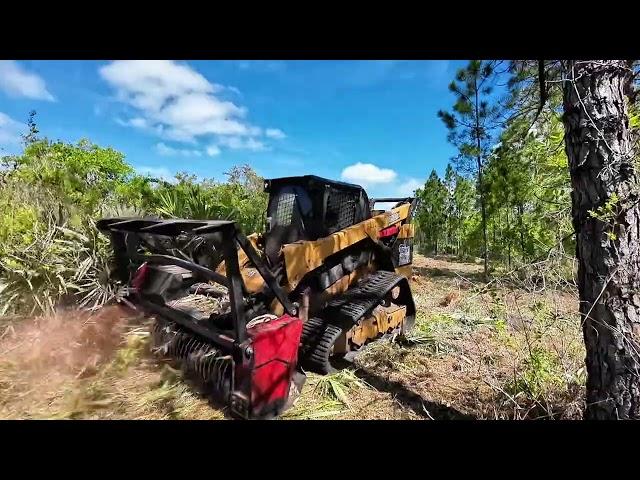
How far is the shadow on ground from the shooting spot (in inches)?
139

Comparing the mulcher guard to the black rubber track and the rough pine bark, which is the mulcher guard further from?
the rough pine bark

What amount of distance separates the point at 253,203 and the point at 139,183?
360 cm

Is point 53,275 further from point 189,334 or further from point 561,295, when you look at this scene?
point 561,295

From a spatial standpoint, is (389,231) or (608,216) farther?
(389,231)

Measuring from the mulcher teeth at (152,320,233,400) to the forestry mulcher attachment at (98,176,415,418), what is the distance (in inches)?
0.5

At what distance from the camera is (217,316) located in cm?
400

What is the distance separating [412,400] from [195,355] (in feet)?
7.80

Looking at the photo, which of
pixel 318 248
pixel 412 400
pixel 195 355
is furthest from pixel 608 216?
pixel 195 355

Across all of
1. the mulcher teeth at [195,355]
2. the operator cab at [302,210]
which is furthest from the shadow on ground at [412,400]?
the operator cab at [302,210]

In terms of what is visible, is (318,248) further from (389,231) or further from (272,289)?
(389,231)
